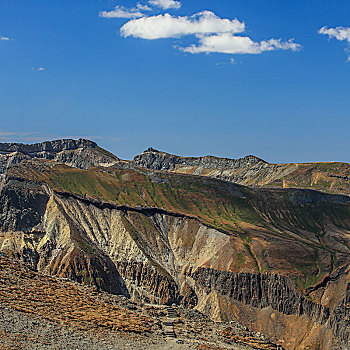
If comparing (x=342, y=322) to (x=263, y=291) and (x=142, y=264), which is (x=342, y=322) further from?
(x=142, y=264)

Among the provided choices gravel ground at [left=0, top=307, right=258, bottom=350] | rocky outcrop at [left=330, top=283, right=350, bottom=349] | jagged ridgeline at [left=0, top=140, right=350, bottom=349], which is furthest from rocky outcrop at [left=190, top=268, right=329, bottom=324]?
gravel ground at [left=0, top=307, right=258, bottom=350]

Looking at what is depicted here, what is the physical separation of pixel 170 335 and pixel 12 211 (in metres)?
134

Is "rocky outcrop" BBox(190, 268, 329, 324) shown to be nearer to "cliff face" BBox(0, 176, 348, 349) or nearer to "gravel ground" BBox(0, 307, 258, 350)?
"cliff face" BBox(0, 176, 348, 349)

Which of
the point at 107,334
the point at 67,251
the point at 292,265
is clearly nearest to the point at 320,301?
the point at 292,265

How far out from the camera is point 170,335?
66312 millimetres

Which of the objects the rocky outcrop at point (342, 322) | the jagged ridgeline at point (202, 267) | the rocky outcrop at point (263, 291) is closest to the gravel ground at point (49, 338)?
the jagged ridgeline at point (202, 267)

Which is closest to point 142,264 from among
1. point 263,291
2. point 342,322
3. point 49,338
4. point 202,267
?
point 202,267

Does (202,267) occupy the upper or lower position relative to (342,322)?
upper

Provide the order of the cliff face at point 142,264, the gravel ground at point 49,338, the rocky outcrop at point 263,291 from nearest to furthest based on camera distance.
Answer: the gravel ground at point 49,338 → the rocky outcrop at point 263,291 → the cliff face at point 142,264

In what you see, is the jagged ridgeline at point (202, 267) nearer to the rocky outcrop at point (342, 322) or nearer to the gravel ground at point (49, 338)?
the rocky outcrop at point (342, 322)

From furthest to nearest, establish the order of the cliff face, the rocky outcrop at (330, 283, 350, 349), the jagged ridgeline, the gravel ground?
the cliff face → the jagged ridgeline → the rocky outcrop at (330, 283, 350, 349) → the gravel ground

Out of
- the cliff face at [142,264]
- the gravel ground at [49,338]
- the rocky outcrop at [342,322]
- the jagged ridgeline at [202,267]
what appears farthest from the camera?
the cliff face at [142,264]

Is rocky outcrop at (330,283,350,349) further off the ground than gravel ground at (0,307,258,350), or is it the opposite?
gravel ground at (0,307,258,350)

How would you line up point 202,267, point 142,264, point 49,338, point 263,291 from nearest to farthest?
point 49,338
point 263,291
point 142,264
point 202,267
